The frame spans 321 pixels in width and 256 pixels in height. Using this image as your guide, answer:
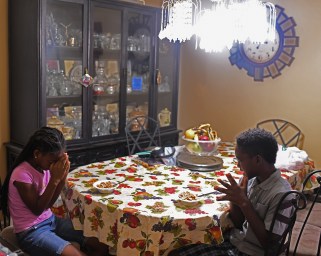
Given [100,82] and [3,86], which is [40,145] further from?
[100,82]

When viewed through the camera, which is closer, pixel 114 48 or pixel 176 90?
pixel 114 48

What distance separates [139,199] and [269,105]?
238 centimetres

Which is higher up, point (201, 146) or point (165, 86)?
point (165, 86)

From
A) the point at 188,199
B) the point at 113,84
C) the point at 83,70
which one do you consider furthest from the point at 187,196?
the point at 113,84

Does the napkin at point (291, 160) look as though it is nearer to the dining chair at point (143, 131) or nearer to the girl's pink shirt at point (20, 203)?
the dining chair at point (143, 131)

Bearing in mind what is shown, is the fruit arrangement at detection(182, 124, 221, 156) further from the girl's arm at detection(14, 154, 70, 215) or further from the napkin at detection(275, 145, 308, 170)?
the girl's arm at detection(14, 154, 70, 215)

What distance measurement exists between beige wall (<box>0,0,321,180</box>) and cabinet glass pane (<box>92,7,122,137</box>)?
0.71 meters

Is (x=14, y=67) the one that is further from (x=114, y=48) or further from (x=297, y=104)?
(x=297, y=104)

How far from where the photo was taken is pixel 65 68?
11.2ft

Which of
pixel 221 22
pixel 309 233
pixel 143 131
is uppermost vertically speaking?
pixel 221 22

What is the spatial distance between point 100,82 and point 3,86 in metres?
0.78

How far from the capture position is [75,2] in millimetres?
3264

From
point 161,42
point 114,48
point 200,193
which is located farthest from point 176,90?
point 200,193

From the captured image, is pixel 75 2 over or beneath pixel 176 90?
over
